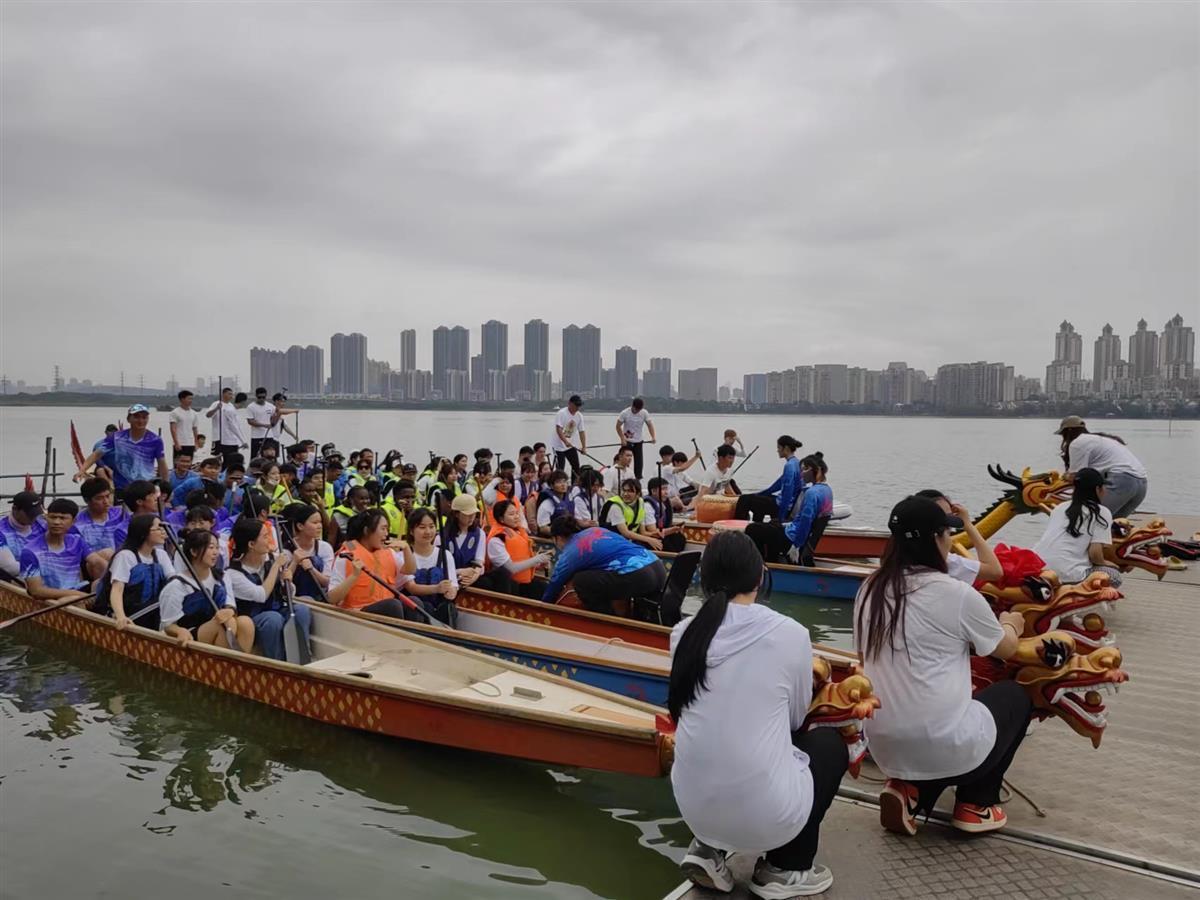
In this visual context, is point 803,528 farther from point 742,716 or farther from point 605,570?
point 742,716

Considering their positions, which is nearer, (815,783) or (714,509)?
(815,783)

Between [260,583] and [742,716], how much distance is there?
192 inches

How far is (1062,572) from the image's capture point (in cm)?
760

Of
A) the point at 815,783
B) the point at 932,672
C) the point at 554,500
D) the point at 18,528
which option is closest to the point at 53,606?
the point at 18,528

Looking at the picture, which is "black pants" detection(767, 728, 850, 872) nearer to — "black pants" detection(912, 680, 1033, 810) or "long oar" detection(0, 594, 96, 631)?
"black pants" detection(912, 680, 1033, 810)

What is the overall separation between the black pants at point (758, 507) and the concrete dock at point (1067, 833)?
6846 millimetres

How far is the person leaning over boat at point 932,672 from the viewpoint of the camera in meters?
3.66

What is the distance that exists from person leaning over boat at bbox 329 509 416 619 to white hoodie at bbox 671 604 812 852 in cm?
437

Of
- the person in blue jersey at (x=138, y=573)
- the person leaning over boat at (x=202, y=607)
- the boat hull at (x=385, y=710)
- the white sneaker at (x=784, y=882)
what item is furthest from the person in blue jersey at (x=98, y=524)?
the white sneaker at (x=784, y=882)

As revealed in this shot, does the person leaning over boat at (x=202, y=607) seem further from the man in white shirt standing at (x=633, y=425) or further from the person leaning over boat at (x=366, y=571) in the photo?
the man in white shirt standing at (x=633, y=425)

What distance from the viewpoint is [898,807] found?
3.94 m

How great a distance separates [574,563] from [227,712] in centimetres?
283

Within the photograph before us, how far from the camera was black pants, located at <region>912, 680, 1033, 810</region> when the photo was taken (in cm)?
382

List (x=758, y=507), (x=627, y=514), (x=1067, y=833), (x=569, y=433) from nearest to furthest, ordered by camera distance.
Answer: 1. (x=1067, y=833)
2. (x=627, y=514)
3. (x=758, y=507)
4. (x=569, y=433)
